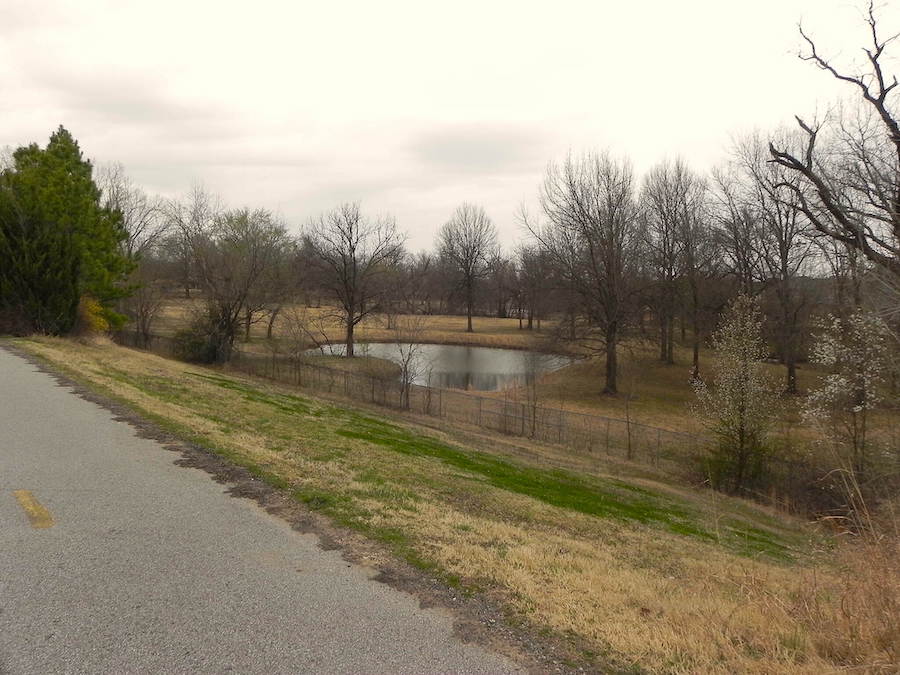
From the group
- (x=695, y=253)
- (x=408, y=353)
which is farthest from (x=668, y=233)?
(x=408, y=353)

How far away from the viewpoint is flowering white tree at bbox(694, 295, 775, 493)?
21.5 m

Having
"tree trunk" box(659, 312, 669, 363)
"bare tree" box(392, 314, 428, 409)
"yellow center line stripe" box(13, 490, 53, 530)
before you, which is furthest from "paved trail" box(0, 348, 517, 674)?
"tree trunk" box(659, 312, 669, 363)

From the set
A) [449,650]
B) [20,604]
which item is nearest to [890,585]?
[449,650]

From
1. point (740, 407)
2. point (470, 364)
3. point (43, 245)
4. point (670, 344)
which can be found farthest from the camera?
point (470, 364)

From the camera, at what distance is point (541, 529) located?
30.8ft

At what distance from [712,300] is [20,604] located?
48.0 metres

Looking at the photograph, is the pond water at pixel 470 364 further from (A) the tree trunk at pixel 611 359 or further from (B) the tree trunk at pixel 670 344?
(B) the tree trunk at pixel 670 344

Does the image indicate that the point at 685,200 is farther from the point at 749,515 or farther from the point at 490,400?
the point at 749,515

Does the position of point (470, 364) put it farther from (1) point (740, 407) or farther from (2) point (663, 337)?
(1) point (740, 407)

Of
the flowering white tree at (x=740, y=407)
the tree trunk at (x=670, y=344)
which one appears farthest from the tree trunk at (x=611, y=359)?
the flowering white tree at (x=740, y=407)

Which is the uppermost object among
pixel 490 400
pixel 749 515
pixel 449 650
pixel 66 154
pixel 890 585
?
pixel 66 154

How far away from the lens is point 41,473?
7.65 meters

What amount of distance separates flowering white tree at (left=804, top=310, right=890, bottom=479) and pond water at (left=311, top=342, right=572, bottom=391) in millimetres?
15942

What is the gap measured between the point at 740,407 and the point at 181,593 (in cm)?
2104
